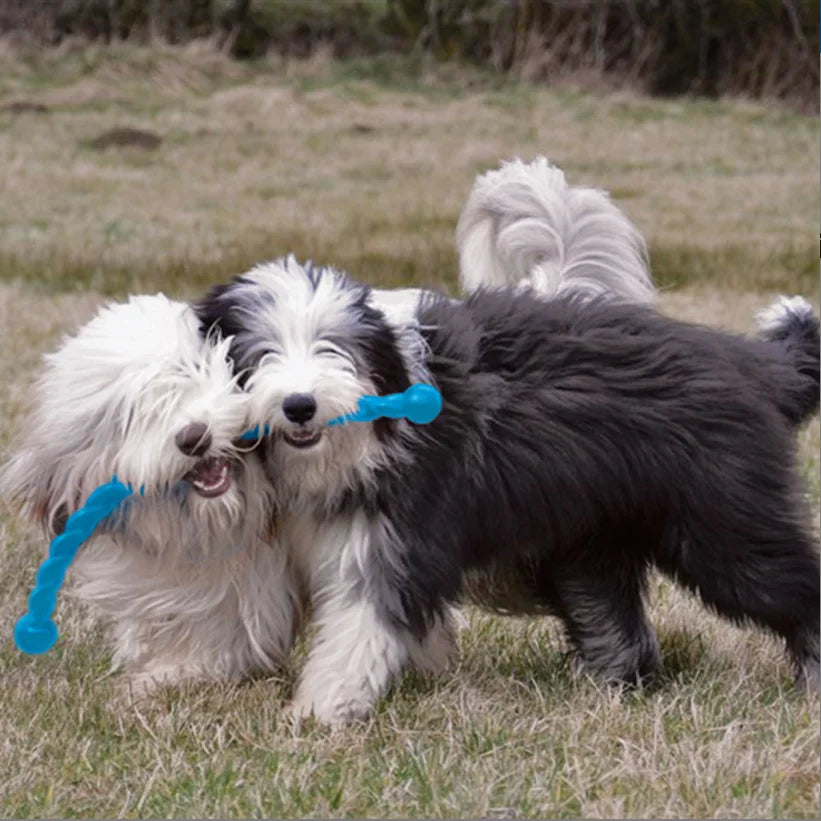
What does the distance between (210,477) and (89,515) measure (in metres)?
0.29

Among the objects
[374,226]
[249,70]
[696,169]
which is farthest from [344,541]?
[249,70]

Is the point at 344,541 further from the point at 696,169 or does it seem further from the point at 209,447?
the point at 696,169

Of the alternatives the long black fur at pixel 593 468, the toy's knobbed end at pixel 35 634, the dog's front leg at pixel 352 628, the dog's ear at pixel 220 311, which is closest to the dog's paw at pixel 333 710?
the dog's front leg at pixel 352 628

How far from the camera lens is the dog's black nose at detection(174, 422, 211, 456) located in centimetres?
325

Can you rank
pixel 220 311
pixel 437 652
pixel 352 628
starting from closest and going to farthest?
1. pixel 220 311
2. pixel 352 628
3. pixel 437 652

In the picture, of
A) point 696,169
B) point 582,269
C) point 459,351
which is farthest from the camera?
A: point 696,169

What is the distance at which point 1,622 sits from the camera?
4.34 m

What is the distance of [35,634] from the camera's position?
364 cm

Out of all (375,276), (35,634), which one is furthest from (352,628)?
(375,276)

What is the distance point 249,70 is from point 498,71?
8.27 feet

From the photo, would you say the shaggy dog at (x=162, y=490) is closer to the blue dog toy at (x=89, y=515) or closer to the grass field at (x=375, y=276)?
the blue dog toy at (x=89, y=515)

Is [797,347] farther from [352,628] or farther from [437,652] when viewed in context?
[352,628]

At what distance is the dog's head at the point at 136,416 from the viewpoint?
3268mm

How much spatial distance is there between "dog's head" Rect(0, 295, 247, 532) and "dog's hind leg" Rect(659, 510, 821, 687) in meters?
1.05
